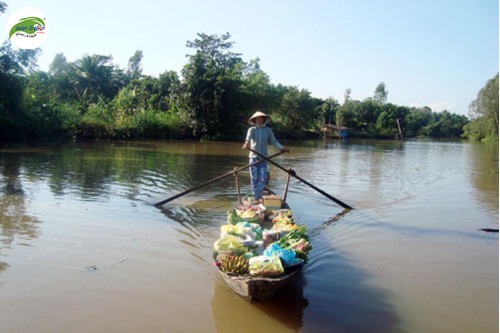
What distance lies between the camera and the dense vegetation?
20.5 metres

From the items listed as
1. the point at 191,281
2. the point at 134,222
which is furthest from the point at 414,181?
the point at 191,281

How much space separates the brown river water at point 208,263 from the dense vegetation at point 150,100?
12.0 m

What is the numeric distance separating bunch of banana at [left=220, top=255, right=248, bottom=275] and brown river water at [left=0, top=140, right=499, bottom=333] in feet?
1.21

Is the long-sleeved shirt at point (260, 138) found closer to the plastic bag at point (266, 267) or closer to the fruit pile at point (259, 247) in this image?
the fruit pile at point (259, 247)

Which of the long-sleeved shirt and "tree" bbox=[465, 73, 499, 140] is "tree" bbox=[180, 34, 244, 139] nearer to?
the long-sleeved shirt

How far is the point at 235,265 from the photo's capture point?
3.63 m

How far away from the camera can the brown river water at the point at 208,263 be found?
11.6 ft

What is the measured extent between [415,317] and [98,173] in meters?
9.54

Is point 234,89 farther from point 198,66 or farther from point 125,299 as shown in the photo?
point 125,299

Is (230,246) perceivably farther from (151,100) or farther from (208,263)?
(151,100)

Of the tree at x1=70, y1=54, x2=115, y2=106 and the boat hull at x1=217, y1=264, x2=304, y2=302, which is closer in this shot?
the boat hull at x1=217, y1=264, x2=304, y2=302

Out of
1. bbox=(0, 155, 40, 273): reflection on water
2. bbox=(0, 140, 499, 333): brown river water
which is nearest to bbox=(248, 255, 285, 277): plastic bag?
bbox=(0, 140, 499, 333): brown river water

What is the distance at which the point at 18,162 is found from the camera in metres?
12.6

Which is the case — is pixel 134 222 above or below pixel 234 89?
below
